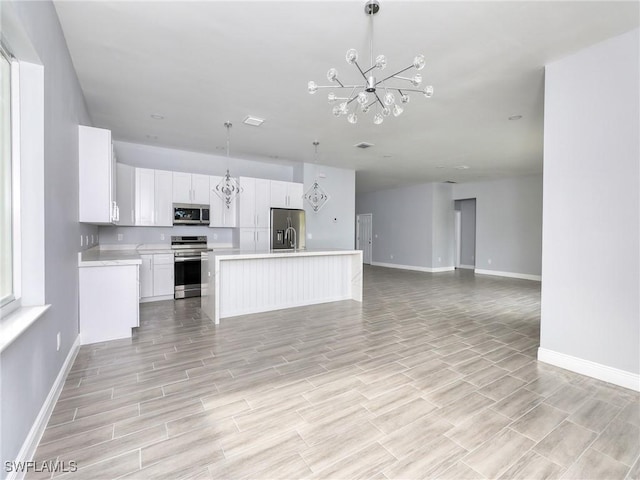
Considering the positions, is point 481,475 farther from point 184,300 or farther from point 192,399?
point 184,300

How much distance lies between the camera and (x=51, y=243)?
84.4 inches

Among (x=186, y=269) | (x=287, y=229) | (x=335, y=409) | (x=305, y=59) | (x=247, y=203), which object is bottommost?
(x=335, y=409)

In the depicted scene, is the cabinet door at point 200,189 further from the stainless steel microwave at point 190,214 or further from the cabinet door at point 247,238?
the cabinet door at point 247,238

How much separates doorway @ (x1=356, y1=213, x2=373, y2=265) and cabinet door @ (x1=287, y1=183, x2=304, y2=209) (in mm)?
5434

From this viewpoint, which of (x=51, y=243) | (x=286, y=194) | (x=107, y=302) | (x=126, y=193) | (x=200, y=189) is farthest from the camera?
(x=286, y=194)

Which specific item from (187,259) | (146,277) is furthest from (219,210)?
(146,277)

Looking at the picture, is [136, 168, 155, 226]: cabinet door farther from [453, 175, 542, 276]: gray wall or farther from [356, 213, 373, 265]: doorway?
[453, 175, 542, 276]: gray wall

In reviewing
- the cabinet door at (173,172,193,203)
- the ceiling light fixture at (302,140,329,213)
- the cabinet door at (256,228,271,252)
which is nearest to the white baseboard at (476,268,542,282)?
the ceiling light fixture at (302,140,329,213)

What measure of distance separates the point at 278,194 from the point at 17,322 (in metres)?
5.20

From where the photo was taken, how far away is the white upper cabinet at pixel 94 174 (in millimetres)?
3242

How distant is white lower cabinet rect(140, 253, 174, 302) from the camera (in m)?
5.27

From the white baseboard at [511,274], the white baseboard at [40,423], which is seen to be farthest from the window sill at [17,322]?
the white baseboard at [511,274]

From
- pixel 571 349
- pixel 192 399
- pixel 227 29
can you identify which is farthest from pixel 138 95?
pixel 571 349

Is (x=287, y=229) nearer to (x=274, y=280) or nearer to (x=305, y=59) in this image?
(x=274, y=280)
